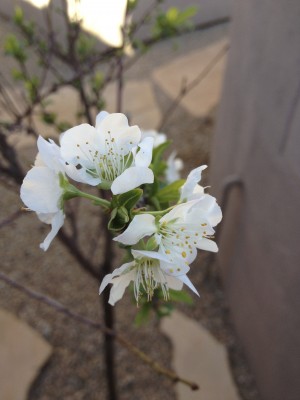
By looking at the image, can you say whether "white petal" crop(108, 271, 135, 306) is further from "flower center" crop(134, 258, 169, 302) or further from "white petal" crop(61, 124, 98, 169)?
"white petal" crop(61, 124, 98, 169)

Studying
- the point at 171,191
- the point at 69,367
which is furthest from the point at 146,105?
the point at 171,191

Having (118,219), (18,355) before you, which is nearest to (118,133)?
(118,219)

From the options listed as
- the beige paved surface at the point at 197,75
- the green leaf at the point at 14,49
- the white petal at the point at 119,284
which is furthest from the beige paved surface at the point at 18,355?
the beige paved surface at the point at 197,75

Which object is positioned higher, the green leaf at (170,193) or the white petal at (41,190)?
the white petal at (41,190)

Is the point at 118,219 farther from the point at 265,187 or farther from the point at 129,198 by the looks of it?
the point at 265,187

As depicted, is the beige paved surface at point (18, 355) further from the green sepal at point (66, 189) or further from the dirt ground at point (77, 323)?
the green sepal at point (66, 189)

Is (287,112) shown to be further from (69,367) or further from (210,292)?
(69,367)

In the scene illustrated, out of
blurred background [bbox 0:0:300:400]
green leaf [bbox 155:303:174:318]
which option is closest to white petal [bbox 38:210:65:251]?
blurred background [bbox 0:0:300:400]
